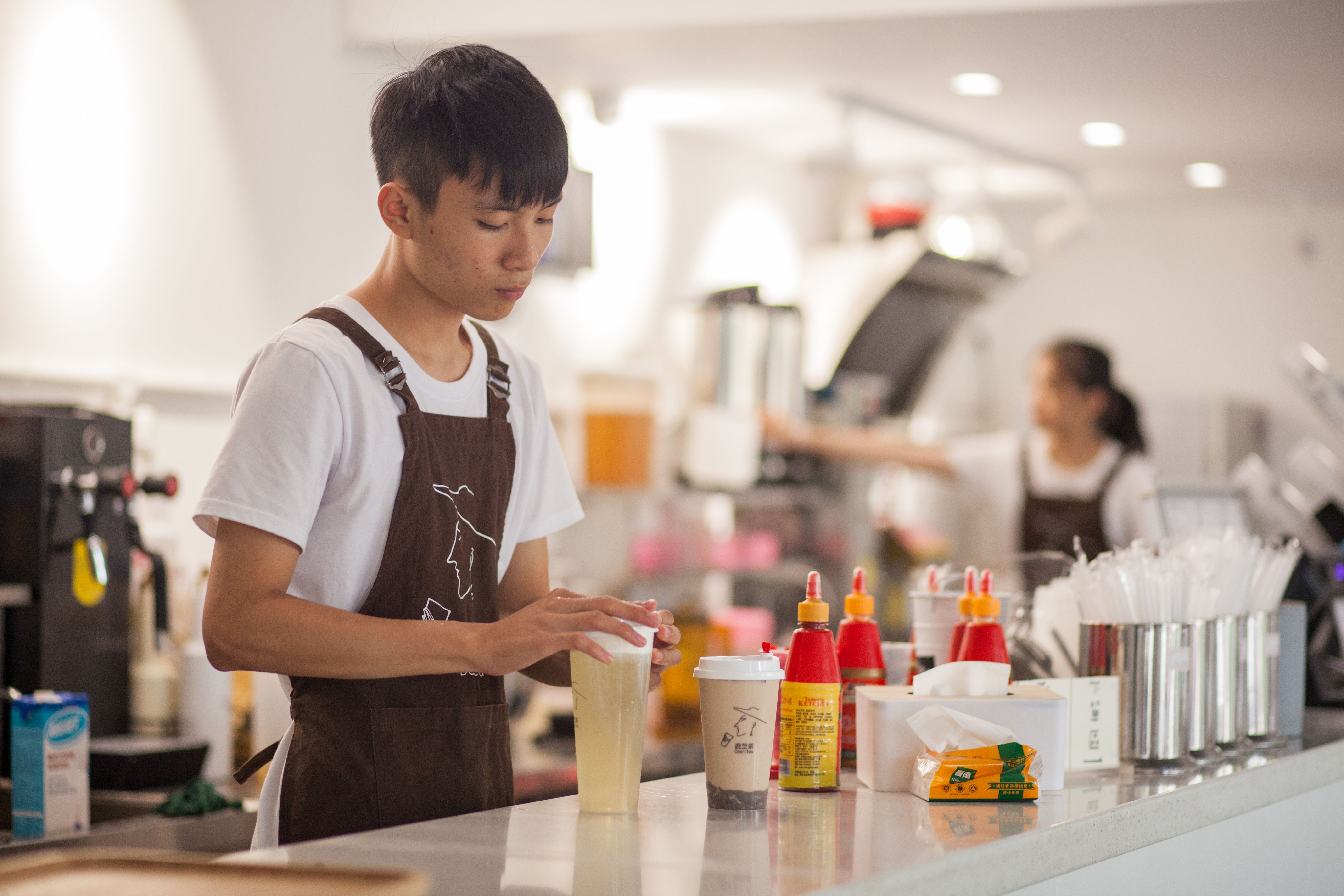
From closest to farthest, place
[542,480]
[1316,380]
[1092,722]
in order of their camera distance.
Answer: [542,480] → [1092,722] → [1316,380]

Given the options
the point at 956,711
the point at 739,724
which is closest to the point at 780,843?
the point at 739,724

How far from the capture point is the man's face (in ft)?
5.16

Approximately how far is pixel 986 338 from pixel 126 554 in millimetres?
5138

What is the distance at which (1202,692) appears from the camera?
2.06m

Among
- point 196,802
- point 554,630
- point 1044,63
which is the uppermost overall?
point 1044,63

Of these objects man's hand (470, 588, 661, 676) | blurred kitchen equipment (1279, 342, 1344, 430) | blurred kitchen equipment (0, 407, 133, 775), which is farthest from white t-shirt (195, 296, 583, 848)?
blurred kitchen equipment (1279, 342, 1344, 430)

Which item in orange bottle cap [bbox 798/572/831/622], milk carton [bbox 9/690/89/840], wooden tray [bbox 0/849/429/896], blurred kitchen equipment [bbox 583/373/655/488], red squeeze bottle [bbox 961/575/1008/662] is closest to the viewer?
wooden tray [bbox 0/849/429/896]

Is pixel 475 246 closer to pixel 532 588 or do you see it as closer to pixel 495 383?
pixel 495 383

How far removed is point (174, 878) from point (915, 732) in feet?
2.91

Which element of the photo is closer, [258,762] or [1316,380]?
[258,762]

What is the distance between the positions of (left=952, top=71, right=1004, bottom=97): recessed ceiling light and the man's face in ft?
9.83

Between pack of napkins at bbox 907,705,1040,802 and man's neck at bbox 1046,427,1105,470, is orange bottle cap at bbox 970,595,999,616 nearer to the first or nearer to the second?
pack of napkins at bbox 907,705,1040,802

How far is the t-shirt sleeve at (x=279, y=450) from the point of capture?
147 cm

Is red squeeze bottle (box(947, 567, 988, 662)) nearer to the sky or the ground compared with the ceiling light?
nearer to the ground
